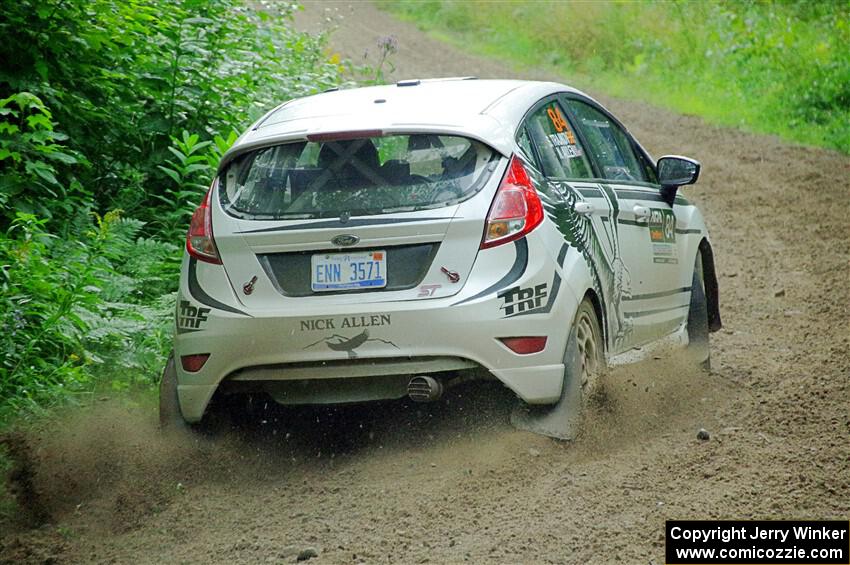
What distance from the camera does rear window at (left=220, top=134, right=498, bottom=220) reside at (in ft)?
18.3

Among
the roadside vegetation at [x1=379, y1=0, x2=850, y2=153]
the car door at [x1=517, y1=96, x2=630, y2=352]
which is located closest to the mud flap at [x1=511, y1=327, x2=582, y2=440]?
the car door at [x1=517, y1=96, x2=630, y2=352]

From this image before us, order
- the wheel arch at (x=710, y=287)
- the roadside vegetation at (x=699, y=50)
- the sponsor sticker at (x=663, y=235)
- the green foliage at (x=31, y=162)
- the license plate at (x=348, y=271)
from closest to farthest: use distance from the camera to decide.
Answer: the license plate at (x=348, y=271) → the sponsor sticker at (x=663, y=235) → the green foliage at (x=31, y=162) → the wheel arch at (x=710, y=287) → the roadside vegetation at (x=699, y=50)

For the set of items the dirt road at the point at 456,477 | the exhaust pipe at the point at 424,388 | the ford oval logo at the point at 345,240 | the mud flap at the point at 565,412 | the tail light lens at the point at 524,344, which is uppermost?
the ford oval logo at the point at 345,240

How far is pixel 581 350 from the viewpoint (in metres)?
5.85

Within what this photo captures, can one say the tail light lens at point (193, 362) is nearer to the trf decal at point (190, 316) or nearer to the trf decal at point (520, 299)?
the trf decal at point (190, 316)

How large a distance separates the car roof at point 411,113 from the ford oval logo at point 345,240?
1.68 feet

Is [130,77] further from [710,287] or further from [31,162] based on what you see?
[710,287]

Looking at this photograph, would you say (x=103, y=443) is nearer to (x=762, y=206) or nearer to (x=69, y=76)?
(x=69, y=76)

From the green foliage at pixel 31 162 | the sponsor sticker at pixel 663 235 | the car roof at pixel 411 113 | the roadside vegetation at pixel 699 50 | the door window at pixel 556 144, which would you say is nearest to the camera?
the car roof at pixel 411 113

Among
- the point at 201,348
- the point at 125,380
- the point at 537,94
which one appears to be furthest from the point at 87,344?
the point at 537,94

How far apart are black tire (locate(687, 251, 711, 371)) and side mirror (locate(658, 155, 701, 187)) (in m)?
0.73

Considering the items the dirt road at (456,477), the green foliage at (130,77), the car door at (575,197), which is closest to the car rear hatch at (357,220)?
the car door at (575,197)

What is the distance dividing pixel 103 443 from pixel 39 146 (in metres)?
2.43

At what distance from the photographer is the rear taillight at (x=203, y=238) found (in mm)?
5759
